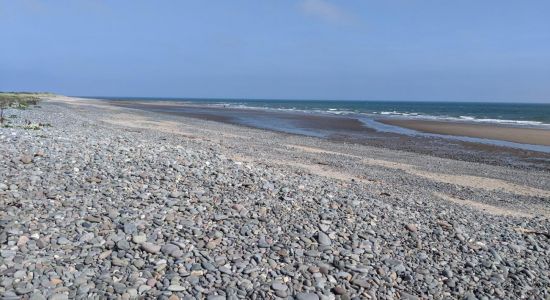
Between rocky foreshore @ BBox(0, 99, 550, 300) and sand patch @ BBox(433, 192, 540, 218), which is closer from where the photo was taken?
rocky foreshore @ BBox(0, 99, 550, 300)

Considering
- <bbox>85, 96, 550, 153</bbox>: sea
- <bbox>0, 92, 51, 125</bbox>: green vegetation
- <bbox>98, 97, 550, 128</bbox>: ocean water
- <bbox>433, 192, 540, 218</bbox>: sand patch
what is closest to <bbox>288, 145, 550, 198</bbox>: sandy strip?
<bbox>433, 192, 540, 218</bbox>: sand patch

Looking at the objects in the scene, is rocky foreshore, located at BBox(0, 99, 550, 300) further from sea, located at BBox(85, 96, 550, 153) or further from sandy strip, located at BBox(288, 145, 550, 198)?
sea, located at BBox(85, 96, 550, 153)

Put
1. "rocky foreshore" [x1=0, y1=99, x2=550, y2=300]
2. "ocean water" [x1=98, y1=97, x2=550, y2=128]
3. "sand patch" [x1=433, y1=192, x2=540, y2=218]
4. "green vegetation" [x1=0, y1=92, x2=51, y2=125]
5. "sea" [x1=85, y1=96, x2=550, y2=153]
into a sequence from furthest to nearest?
"ocean water" [x1=98, y1=97, x2=550, y2=128] < "sea" [x1=85, y1=96, x2=550, y2=153] < "green vegetation" [x1=0, y1=92, x2=51, y2=125] < "sand patch" [x1=433, y1=192, x2=540, y2=218] < "rocky foreshore" [x1=0, y1=99, x2=550, y2=300]

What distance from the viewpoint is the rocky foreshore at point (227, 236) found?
4969 mm

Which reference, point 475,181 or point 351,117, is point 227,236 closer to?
point 475,181

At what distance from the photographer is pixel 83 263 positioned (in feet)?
16.7

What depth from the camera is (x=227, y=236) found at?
6172mm

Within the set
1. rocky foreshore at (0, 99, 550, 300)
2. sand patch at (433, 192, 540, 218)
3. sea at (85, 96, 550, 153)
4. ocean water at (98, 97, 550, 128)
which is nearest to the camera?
rocky foreshore at (0, 99, 550, 300)

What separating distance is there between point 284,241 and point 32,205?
3.76 meters

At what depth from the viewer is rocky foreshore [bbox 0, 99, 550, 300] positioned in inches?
196

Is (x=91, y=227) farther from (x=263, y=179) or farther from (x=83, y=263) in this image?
(x=263, y=179)

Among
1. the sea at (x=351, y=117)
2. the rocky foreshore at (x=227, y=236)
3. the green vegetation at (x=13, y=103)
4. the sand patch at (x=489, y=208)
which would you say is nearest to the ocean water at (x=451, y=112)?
the sea at (x=351, y=117)

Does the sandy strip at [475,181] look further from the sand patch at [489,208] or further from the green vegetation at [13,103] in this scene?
Result: the green vegetation at [13,103]

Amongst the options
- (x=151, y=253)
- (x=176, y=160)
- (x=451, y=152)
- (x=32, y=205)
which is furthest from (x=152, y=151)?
(x=451, y=152)
